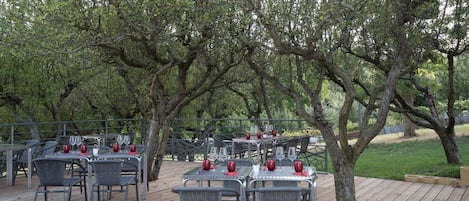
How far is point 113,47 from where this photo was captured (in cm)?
698

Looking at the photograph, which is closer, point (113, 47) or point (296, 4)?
point (296, 4)

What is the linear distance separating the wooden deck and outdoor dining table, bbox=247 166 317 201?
2.15 metres

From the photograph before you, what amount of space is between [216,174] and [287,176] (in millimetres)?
686

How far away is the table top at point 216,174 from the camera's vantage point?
422 centimetres

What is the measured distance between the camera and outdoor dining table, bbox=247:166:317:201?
416 centimetres

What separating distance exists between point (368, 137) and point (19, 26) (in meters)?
5.82

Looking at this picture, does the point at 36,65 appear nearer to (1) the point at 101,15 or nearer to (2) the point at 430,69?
(1) the point at 101,15

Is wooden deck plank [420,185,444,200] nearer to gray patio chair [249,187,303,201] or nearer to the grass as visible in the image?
the grass

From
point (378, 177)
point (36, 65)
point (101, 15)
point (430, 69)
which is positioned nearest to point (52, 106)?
point (36, 65)

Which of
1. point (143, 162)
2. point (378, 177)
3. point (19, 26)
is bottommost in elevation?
point (378, 177)

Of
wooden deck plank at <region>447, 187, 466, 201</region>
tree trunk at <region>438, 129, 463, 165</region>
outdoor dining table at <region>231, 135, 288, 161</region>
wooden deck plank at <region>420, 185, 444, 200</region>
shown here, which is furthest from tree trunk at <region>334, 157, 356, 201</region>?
tree trunk at <region>438, 129, 463, 165</region>

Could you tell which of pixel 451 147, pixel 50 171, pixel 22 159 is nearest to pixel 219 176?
pixel 50 171

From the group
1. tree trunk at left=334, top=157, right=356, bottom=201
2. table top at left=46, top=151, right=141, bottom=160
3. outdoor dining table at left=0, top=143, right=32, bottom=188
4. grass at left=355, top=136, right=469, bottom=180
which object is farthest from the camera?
grass at left=355, top=136, right=469, bottom=180

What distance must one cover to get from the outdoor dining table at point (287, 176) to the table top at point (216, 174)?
0.37 feet
